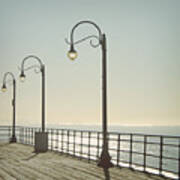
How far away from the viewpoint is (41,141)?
18.9 metres

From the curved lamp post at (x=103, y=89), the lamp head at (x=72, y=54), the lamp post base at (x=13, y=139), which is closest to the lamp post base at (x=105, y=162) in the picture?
the curved lamp post at (x=103, y=89)

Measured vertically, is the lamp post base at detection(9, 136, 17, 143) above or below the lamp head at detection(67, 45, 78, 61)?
below

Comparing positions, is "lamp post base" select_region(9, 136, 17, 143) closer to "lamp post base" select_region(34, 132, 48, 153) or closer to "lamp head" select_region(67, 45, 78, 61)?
"lamp post base" select_region(34, 132, 48, 153)

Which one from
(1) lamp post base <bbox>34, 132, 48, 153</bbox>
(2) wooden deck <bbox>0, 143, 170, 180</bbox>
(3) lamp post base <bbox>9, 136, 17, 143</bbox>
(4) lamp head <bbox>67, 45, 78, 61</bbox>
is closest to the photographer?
(2) wooden deck <bbox>0, 143, 170, 180</bbox>

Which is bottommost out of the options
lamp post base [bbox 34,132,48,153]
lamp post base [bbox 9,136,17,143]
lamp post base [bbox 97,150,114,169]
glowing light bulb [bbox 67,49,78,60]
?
lamp post base [bbox 9,136,17,143]

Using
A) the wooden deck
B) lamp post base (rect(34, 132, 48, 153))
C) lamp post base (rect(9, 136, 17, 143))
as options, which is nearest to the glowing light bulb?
the wooden deck

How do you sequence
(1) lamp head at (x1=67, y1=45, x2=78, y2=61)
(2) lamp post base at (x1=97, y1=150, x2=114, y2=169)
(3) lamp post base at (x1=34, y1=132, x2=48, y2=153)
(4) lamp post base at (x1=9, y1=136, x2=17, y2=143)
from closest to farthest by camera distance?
(2) lamp post base at (x1=97, y1=150, x2=114, y2=169) → (1) lamp head at (x1=67, y1=45, x2=78, y2=61) → (3) lamp post base at (x1=34, y1=132, x2=48, y2=153) → (4) lamp post base at (x1=9, y1=136, x2=17, y2=143)

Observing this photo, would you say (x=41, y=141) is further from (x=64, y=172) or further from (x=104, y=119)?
(x=64, y=172)

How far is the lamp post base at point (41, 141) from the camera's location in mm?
18756

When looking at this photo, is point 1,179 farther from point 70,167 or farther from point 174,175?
point 174,175

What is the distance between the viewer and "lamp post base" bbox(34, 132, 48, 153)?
1876 cm

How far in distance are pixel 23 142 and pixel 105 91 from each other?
47.0 feet

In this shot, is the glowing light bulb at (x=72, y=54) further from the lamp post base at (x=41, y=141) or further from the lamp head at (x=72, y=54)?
the lamp post base at (x=41, y=141)

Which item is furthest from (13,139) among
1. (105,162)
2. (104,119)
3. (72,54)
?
(105,162)
